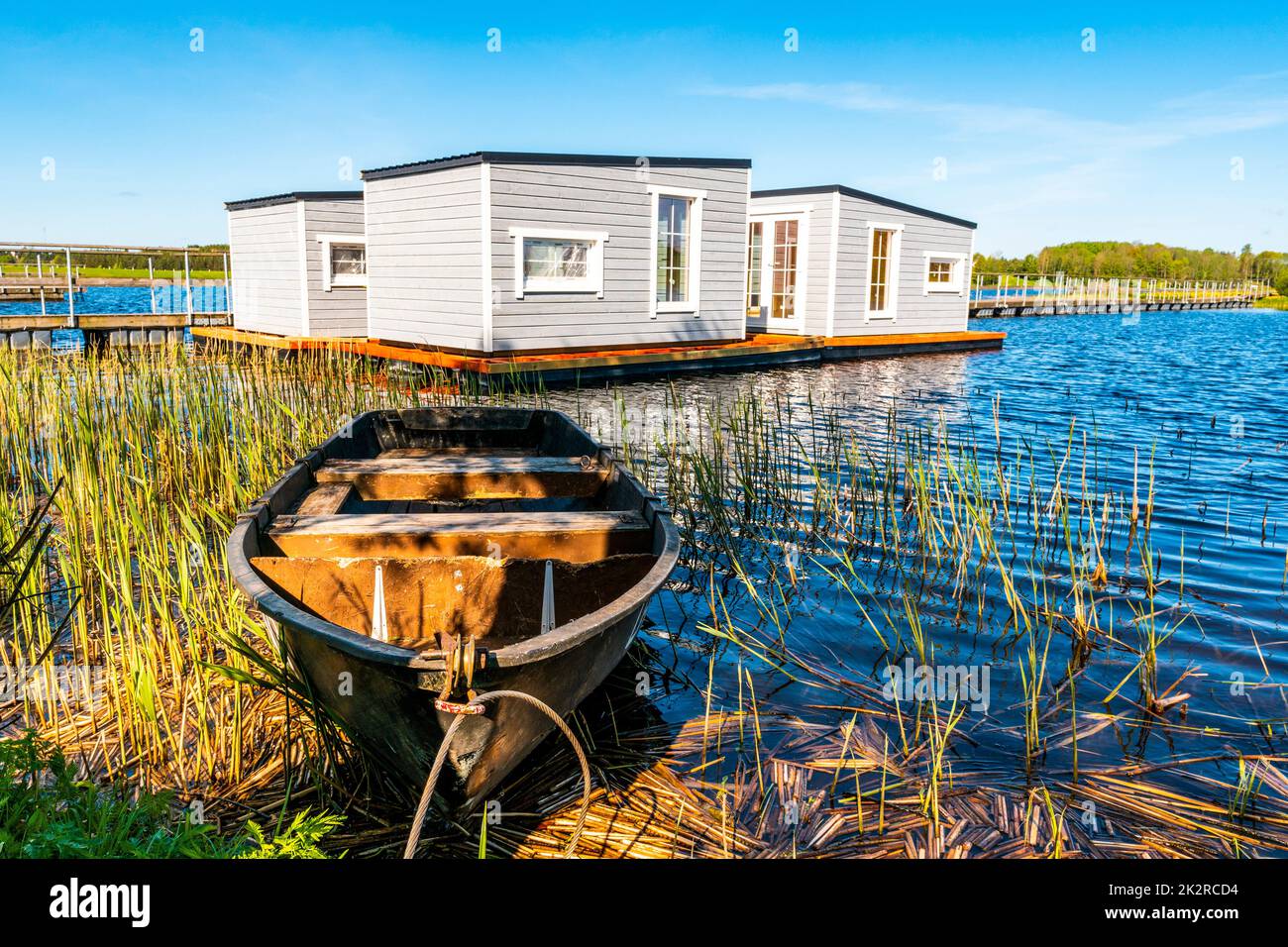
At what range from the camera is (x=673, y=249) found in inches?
593

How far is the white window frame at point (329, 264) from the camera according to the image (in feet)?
52.3

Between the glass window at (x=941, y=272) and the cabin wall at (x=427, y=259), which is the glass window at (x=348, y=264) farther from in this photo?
the glass window at (x=941, y=272)

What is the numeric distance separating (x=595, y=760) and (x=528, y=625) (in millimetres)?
664

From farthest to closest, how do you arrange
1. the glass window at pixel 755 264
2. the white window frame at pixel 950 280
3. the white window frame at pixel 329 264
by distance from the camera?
the white window frame at pixel 950 280, the glass window at pixel 755 264, the white window frame at pixel 329 264

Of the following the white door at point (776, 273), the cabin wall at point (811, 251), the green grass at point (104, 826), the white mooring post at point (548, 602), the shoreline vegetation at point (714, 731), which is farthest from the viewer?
the white door at point (776, 273)

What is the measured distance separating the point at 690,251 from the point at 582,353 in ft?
9.45

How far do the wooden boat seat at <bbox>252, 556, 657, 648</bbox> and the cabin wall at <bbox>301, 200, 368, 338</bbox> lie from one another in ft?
44.6

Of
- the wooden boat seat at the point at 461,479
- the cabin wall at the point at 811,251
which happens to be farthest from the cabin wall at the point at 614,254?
the wooden boat seat at the point at 461,479

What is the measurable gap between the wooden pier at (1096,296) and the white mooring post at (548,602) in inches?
1494

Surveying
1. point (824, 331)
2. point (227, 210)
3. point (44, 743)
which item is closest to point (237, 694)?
point (44, 743)

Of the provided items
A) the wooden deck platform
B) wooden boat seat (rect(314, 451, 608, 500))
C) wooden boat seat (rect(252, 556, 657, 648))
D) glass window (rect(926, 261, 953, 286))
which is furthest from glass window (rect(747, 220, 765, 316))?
wooden boat seat (rect(252, 556, 657, 648))

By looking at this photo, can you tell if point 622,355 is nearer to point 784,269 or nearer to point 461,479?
point 784,269

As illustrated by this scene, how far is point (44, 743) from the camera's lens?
130 inches

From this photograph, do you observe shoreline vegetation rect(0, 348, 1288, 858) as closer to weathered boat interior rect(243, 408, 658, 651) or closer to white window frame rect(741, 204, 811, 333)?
weathered boat interior rect(243, 408, 658, 651)
